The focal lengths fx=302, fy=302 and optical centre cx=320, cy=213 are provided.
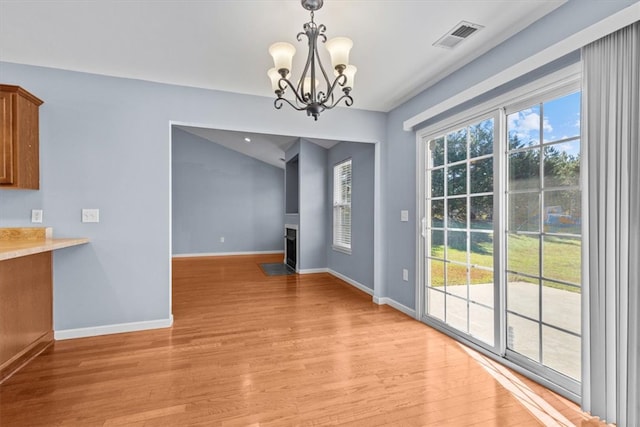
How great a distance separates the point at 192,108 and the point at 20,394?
9.00 feet

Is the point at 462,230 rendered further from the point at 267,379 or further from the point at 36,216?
the point at 36,216

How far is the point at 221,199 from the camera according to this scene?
8539 millimetres

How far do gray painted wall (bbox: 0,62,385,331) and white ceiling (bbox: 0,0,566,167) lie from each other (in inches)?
7.8

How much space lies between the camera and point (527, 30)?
7.13ft

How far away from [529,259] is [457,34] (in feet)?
5.87

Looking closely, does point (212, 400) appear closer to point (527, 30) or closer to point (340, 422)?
point (340, 422)

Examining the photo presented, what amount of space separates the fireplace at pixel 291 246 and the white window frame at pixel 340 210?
0.91 m

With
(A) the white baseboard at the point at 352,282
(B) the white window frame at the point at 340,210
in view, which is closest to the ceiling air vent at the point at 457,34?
(B) the white window frame at the point at 340,210

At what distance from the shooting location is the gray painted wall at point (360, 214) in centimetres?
459

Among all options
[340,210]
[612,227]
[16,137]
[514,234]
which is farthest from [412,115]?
[16,137]

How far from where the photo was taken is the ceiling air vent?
221cm

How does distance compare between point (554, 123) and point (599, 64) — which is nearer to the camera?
point (599, 64)

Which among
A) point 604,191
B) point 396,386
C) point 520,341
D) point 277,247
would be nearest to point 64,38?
point 396,386

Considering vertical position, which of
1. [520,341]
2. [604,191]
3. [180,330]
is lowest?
[180,330]
